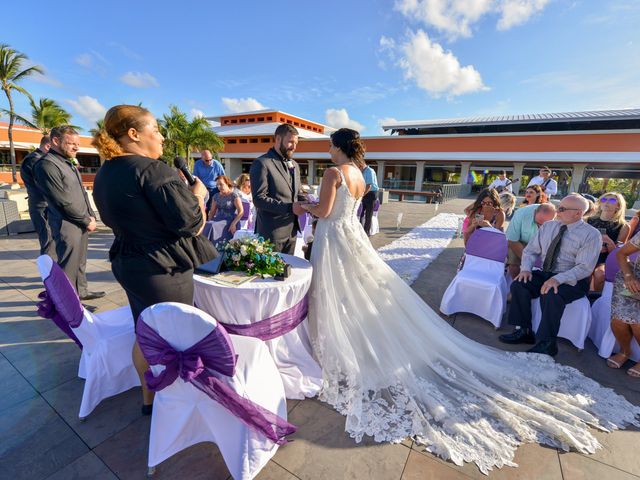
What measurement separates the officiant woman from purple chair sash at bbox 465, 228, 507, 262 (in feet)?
11.6

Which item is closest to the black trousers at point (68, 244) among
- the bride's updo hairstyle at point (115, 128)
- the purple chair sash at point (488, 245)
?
the bride's updo hairstyle at point (115, 128)

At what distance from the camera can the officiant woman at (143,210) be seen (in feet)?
4.85

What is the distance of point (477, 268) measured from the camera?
3889 mm

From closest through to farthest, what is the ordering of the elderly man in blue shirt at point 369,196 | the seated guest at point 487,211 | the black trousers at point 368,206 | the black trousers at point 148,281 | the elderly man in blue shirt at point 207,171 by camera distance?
the black trousers at point 148,281 → the seated guest at point 487,211 → the elderly man in blue shirt at point 207,171 → the elderly man in blue shirt at point 369,196 → the black trousers at point 368,206

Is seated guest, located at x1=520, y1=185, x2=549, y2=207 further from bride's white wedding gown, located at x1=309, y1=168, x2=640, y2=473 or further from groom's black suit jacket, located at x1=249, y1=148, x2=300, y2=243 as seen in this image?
groom's black suit jacket, located at x1=249, y1=148, x2=300, y2=243

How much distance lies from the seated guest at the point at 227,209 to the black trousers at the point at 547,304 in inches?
164

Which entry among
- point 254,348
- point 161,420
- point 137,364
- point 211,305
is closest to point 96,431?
point 137,364

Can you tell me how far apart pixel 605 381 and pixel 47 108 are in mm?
Answer: 32967

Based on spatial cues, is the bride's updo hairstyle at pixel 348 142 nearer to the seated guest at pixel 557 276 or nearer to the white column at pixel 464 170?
the seated guest at pixel 557 276

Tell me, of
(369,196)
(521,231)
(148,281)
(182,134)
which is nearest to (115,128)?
(148,281)

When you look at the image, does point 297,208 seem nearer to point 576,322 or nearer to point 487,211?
point 487,211

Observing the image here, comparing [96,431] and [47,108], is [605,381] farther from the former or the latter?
[47,108]

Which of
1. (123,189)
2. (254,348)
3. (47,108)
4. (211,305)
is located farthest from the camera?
(47,108)

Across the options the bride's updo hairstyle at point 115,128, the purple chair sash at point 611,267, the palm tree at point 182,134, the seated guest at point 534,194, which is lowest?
the purple chair sash at point 611,267
